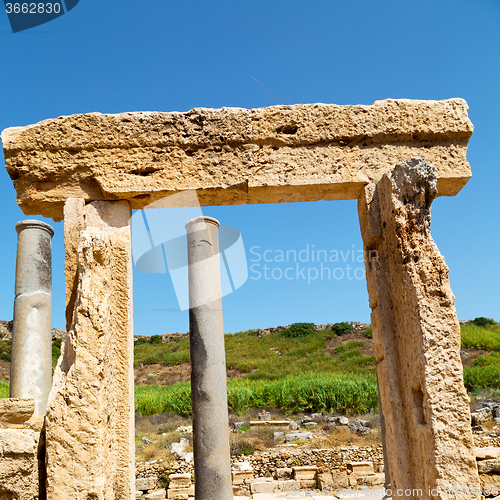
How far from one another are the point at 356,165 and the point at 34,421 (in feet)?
11.5

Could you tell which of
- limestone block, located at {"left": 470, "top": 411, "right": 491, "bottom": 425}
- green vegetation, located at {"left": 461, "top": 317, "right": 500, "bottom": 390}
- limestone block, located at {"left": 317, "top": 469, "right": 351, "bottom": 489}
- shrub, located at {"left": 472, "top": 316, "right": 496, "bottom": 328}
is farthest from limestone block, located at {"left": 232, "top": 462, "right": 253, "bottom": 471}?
shrub, located at {"left": 472, "top": 316, "right": 496, "bottom": 328}

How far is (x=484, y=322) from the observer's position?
3594 centimetres

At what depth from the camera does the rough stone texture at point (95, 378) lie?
3.34 metres

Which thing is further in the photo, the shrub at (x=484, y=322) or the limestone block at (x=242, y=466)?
the shrub at (x=484, y=322)

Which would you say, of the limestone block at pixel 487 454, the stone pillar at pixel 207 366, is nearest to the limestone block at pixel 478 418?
the limestone block at pixel 487 454

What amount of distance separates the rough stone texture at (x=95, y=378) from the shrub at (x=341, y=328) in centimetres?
3355

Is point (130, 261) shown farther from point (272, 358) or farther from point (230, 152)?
point (272, 358)

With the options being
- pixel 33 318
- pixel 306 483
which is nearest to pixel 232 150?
pixel 33 318

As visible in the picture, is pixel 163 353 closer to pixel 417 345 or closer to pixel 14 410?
pixel 14 410

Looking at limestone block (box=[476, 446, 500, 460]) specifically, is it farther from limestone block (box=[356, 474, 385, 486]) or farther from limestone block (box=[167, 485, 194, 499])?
limestone block (box=[167, 485, 194, 499])

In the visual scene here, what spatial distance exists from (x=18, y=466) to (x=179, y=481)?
26.1ft

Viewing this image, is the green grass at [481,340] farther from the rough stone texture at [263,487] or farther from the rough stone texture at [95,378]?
the rough stone texture at [95,378]

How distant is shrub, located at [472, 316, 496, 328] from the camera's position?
35.3 metres

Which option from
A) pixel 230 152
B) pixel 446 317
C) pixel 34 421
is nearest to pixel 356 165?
pixel 230 152
